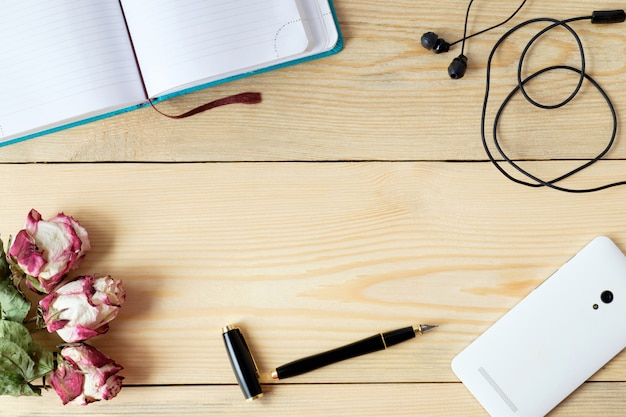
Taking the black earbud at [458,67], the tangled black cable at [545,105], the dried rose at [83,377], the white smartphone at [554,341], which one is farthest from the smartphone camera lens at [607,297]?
the dried rose at [83,377]

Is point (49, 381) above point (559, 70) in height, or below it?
below

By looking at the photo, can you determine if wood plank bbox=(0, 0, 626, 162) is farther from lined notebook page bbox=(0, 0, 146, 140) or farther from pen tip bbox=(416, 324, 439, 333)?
pen tip bbox=(416, 324, 439, 333)

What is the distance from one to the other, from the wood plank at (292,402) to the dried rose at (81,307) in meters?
0.10

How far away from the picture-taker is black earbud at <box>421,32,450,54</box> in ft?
2.18

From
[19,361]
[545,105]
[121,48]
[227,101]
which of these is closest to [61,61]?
[121,48]

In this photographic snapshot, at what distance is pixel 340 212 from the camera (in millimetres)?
682

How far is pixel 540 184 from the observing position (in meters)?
0.68

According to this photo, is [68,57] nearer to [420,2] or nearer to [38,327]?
[38,327]

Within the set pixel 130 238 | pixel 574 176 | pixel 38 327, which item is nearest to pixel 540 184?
pixel 574 176

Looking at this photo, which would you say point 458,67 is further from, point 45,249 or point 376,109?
point 45,249

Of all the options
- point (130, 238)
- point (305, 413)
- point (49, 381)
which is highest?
point (130, 238)

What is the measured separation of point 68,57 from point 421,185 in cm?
40

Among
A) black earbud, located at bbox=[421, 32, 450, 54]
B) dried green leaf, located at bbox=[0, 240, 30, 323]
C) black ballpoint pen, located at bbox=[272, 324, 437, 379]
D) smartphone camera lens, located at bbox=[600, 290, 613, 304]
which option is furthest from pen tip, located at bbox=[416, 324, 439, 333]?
dried green leaf, located at bbox=[0, 240, 30, 323]

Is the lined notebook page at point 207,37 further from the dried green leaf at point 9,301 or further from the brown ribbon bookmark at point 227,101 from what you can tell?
the dried green leaf at point 9,301
